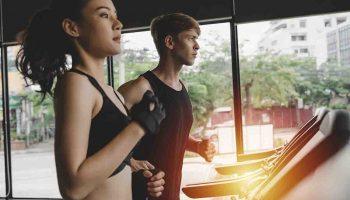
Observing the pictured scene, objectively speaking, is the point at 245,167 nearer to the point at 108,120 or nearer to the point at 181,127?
the point at 181,127

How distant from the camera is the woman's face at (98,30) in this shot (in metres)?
1.09

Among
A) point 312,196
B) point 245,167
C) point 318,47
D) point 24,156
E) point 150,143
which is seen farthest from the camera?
point 24,156

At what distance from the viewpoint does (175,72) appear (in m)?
2.07

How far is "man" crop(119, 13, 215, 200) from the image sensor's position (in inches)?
72.1

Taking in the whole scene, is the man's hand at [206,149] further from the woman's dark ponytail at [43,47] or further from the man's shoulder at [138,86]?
the woman's dark ponytail at [43,47]

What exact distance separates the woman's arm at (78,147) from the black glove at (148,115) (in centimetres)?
4

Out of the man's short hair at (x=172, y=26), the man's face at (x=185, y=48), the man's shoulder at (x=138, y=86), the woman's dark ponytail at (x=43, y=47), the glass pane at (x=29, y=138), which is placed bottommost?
the glass pane at (x=29, y=138)

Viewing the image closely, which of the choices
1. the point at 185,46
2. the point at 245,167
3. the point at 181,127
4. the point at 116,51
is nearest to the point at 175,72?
the point at 185,46

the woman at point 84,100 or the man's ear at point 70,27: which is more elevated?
the man's ear at point 70,27

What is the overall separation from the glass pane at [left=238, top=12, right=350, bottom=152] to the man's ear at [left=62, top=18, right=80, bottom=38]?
3581 millimetres

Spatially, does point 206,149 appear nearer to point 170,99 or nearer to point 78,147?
point 170,99

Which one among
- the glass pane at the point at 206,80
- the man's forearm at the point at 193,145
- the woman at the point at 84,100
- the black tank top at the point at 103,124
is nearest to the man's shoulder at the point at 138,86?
the man's forearm at the point at 193,145

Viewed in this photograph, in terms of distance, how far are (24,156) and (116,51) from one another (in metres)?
5.18

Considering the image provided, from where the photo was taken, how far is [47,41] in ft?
3.68
